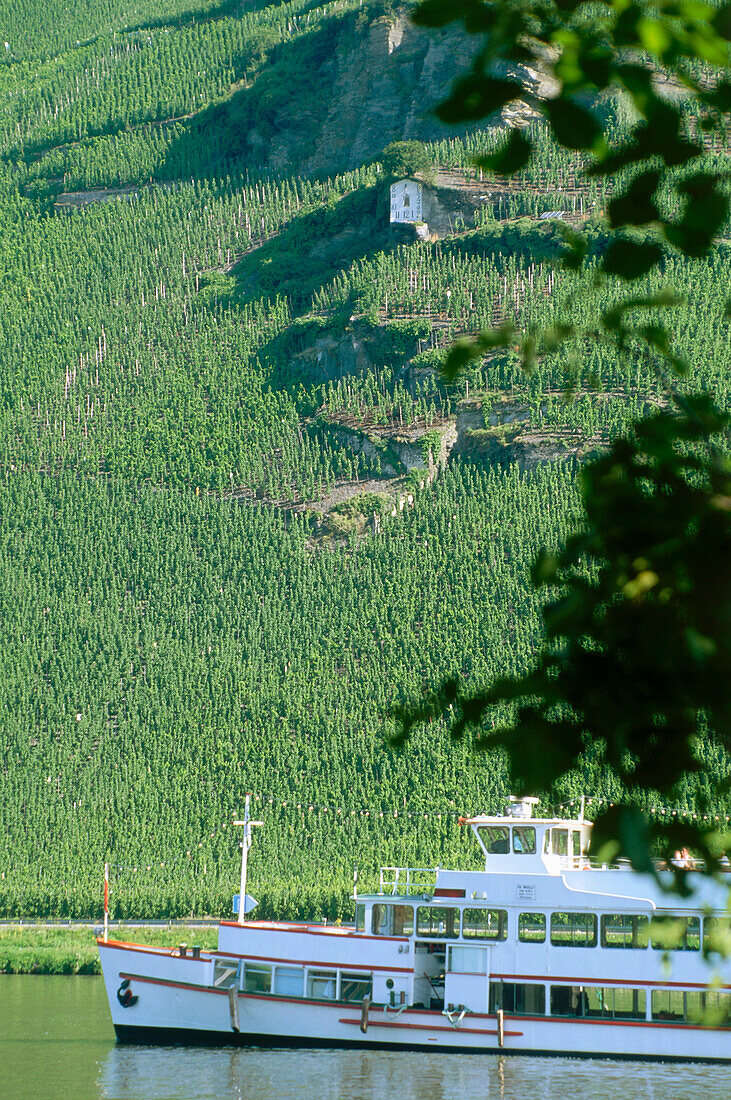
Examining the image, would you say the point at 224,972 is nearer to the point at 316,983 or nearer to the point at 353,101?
the point at 316,983

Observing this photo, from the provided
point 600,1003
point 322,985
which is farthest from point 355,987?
point 600,1003

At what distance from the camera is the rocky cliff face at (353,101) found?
94.1 meters

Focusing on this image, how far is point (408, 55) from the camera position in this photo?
95312 millimetres

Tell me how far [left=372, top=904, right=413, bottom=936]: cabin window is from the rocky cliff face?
77.1 metres

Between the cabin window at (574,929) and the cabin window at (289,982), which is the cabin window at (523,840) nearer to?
the cabin window at (574,929)

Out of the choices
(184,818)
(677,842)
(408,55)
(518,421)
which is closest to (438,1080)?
(677,842)

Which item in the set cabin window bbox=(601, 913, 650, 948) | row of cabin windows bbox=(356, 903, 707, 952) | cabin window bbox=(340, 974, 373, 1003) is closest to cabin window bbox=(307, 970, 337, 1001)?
cabin window bbox=(340, 974, 373, 1003)

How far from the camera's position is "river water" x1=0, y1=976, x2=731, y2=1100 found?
19.2 m

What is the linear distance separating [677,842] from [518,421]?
202 ft

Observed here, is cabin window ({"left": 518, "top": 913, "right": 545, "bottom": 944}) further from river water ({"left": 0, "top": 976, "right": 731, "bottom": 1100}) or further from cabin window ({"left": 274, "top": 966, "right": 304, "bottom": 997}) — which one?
cabin window ({"left": 274, "top": 966, "right": 304, "bottom": 997})

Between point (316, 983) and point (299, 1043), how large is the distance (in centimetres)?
117

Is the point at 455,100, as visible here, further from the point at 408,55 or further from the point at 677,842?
the point at 408,55

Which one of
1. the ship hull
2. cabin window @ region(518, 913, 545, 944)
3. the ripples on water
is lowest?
the ripples on water

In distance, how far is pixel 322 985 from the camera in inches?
915
